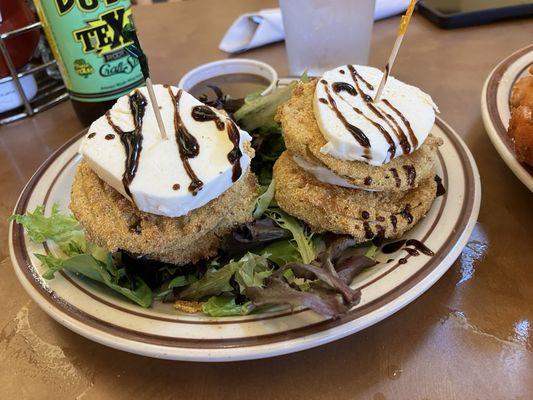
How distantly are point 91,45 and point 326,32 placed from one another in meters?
0.80

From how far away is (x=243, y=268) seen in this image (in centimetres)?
99

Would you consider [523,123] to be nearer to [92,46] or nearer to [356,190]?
[356,190]

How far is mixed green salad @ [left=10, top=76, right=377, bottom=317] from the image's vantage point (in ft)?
2.90

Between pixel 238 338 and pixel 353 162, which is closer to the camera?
pixel 238 338

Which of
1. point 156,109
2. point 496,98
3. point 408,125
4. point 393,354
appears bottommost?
point 393,354

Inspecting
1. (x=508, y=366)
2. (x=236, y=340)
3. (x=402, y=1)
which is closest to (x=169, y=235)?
(x=236, y=340)

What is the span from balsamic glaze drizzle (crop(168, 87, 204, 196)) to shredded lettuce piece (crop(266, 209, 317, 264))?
0.25 m

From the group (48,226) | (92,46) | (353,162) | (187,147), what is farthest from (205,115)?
(92,46)

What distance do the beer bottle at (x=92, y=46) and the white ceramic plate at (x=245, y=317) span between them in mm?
644

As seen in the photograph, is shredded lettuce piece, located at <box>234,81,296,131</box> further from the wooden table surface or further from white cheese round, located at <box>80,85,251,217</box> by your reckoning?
the wooden table surface

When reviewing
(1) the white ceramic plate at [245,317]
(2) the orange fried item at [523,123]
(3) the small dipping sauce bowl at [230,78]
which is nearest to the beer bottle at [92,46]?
(3) the small dipping sauce bowl at [230,78]

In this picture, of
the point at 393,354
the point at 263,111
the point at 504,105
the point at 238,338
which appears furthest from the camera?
the point at 263,111

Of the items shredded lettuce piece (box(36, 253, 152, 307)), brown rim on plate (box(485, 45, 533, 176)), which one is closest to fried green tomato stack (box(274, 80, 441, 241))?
brown rim on plate (box(485, 45, 533, 176))

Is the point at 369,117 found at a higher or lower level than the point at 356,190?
higher
